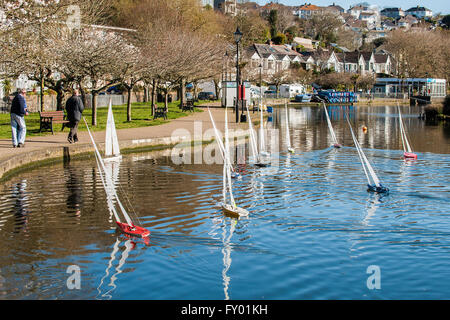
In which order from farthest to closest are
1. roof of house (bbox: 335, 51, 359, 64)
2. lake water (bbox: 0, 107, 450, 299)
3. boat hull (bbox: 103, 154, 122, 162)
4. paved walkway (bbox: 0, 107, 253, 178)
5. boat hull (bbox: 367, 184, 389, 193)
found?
roof of house (bbox: 335, 51, 359, 64), boat hull (bbox: 103, 154, 122, 162), paved walkway (bbox: 0, 107, 253, 178), boat hull (bbox: 367, 184, 389, 193), lake water (bbox: 0, 107, 450, 299)

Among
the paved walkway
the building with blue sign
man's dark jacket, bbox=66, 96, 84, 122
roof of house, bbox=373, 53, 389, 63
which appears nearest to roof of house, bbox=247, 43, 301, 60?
the building with blue sign

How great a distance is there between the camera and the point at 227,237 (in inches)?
483

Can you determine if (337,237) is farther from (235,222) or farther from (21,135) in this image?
(21,135)

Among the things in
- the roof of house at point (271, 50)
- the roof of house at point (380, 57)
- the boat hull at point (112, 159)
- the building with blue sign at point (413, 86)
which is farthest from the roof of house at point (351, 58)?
the boat hull at point (112, 159)

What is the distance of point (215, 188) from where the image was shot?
17.9 m

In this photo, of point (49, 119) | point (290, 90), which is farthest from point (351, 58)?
point (49, 119)

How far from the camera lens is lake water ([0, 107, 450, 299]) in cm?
955

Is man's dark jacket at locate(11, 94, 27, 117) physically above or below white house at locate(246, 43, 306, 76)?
below

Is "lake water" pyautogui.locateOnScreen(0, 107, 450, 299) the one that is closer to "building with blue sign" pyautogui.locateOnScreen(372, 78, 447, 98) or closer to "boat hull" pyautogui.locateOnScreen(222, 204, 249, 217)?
"boat hull" pyautogui.locateOnScreen(222, 204, 249, 217)

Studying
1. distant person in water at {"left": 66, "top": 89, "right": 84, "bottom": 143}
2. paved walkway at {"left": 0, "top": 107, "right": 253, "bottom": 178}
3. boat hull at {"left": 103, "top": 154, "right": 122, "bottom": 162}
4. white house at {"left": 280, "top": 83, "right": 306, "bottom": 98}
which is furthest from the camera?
white house at {"left": 280, "top": 83, "right": 306, "bottom": 98}

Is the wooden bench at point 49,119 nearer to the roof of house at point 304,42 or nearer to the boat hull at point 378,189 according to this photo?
the boat hull at point 378,189

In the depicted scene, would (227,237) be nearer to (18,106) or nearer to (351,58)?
(18,106)

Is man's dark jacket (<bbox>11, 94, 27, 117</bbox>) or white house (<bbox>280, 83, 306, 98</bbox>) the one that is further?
white house (<bbox>280, 83, 306, 98</bbox>)
